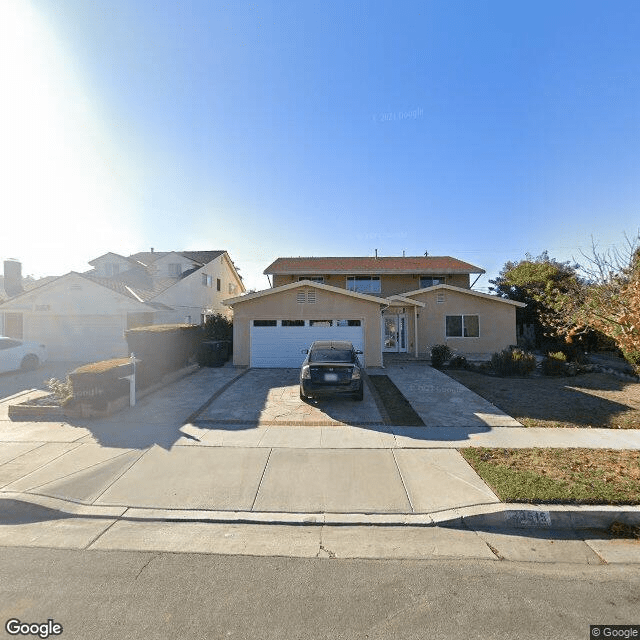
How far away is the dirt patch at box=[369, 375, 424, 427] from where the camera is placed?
7762 millimetres

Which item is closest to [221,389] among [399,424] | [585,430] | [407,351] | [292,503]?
[399,424]

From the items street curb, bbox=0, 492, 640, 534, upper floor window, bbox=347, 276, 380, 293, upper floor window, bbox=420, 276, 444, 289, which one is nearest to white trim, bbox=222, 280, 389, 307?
upper floor window, bbox=347, 276, 380, 293

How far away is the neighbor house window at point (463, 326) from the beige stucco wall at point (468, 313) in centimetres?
21

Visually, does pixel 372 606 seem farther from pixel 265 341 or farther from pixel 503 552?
pixel 265 341

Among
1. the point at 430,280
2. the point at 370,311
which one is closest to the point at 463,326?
the point at 430,280

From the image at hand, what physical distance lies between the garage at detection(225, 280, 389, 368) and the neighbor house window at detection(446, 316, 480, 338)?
626 centimetres

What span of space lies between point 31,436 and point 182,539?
5.22 meters

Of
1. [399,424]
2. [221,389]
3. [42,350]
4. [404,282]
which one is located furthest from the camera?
[404,282]

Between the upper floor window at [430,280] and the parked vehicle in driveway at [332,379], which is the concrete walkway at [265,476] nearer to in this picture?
the parked vehicle in driveway at [332,379]

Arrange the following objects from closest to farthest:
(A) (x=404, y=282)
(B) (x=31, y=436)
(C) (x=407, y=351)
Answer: (B) (x=31, y=436) → (C) (x=407, y=351) → (A) (x=404, y=282)

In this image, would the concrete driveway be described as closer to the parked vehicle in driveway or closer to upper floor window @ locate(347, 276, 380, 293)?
the parked vehicle in driveway

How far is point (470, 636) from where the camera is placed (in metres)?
2.62

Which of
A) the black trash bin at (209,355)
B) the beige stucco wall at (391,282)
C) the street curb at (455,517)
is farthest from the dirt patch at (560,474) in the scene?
the beige stucco wall at (391,282)

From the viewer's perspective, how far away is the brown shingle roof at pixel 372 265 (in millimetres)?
22589
